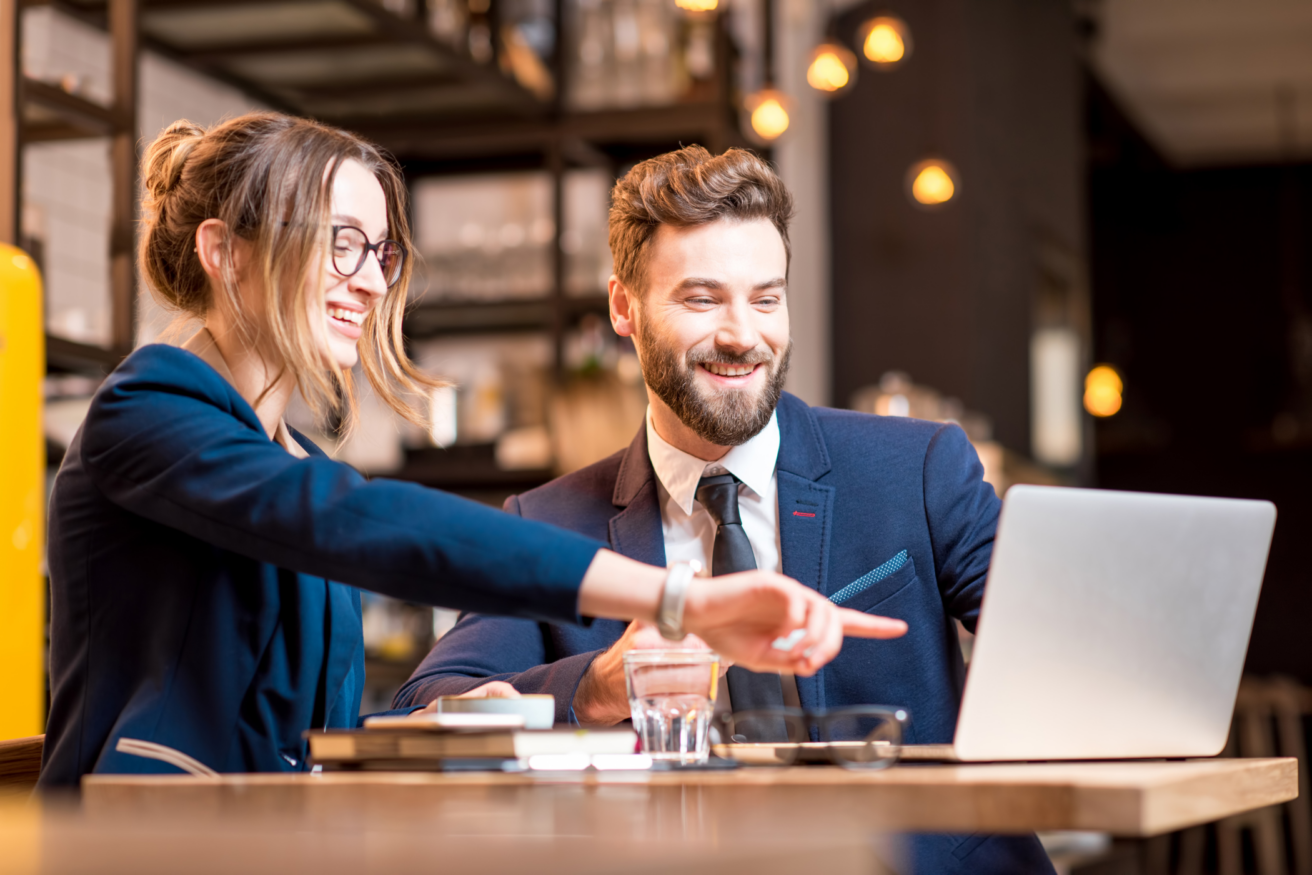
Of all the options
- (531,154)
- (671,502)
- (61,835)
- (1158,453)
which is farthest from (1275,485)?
(61,835)

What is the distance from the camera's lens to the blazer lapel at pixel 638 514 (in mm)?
1884

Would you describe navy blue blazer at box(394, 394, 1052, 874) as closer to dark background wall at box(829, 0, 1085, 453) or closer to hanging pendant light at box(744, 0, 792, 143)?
hanging pendant light at box(744, 0, 792, 143)

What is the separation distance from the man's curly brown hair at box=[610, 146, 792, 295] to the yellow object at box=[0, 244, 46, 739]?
1.40 meters

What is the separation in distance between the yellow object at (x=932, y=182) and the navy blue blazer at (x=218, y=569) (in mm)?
4245

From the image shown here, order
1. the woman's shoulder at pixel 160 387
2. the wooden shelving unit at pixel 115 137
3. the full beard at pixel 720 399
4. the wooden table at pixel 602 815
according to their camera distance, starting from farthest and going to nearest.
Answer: the wooden shelving unit at pixel 115 137 → the full beard at pixel 720 399 → the woman's shoulder at pixel 160 387 → the wooden table at pixel 602 815

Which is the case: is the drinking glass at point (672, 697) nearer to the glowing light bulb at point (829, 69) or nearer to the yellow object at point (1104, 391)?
the glowing light bulb at point (829, 69)

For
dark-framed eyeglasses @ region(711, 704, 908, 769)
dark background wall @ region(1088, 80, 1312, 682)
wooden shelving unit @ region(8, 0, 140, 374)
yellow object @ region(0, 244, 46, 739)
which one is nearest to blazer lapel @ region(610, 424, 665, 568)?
dark-framed eyeglasses @ region(711, 704, 908, 769)

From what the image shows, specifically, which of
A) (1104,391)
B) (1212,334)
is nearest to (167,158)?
(1104,391)

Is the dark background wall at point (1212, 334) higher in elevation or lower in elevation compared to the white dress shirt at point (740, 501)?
higher

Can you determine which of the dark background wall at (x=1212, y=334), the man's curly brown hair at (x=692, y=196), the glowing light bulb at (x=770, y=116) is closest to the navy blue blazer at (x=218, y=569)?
the man's curly brown hair at (x=692, y=196)

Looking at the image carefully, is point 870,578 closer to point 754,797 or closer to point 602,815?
point 754,797

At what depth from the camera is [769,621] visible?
1109 millimetres

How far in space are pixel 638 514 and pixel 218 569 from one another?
0.74 meters

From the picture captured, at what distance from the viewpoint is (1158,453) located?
10.1 metres
